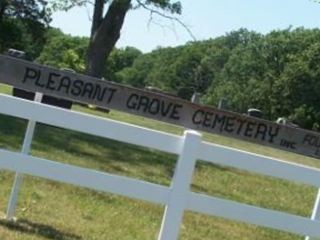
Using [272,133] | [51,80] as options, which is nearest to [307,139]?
[272,133]

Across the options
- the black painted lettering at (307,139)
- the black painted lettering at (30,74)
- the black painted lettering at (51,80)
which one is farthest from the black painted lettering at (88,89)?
the black painted lettering at (307,139)

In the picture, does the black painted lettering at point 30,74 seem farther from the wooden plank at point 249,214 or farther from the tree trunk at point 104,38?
the tree trunk at point 104,38

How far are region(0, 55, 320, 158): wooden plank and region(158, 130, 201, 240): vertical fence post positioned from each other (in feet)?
1.42

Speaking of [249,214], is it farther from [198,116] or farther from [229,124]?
[198,116]

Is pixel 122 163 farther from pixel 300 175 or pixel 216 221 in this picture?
pixel 300 175

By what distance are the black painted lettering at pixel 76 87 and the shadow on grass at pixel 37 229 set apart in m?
1.47

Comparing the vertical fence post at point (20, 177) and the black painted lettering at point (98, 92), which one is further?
the vertical fence post at point (20, 177)

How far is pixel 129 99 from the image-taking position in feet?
19.8

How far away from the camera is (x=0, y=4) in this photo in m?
58.3

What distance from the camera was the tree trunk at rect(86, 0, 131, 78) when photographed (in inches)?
1096

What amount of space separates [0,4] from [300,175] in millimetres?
55046

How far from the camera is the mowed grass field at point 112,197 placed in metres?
7.30

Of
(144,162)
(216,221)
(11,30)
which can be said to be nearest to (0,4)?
(11,30)

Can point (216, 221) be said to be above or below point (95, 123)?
below
